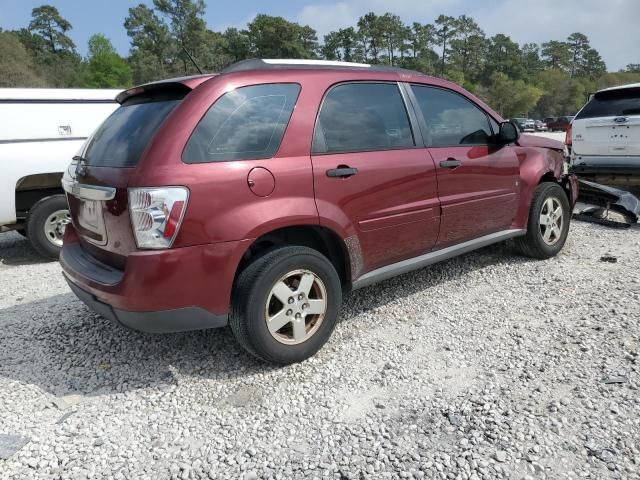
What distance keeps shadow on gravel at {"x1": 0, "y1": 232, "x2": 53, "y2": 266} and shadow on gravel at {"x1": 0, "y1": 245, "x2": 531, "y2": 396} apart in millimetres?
1910

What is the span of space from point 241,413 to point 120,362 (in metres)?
1.05

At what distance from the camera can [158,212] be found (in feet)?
7.95

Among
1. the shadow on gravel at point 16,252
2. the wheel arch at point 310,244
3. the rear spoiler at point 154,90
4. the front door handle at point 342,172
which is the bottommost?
the shadow on gravel at point 16,252

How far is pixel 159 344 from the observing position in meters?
3.31

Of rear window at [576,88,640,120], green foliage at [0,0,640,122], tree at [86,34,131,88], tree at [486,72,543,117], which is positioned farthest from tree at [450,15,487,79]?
rear window at [576,88,640,120]

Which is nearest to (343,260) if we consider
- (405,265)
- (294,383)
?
(405,265)

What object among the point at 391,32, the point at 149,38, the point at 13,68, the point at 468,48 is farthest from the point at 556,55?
the point at 13,68

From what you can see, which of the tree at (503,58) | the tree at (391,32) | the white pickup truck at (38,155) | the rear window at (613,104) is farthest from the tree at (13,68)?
the tree at (503,58)

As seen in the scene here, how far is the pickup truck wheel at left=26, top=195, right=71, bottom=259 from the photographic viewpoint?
545 cm

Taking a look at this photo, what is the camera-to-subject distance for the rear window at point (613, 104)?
6.57 meters

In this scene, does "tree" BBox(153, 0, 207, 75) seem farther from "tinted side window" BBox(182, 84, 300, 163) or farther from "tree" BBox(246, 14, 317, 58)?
"tinted side window" BBox(182, 84, 300, 163)

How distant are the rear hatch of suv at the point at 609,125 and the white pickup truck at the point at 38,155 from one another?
6.41 metres

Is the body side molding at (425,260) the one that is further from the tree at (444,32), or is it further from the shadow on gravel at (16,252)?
the tree at (444,32)

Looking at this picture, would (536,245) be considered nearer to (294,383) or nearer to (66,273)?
(294,383)
